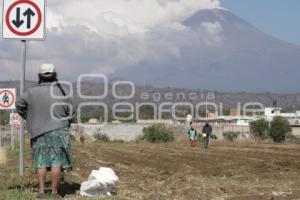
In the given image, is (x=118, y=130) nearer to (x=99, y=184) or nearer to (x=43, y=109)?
(x=99, y=184)

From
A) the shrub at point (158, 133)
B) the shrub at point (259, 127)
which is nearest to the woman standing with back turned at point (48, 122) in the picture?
the shrub at point (259, 127)

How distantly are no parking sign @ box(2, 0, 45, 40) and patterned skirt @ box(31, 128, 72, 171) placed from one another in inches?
107

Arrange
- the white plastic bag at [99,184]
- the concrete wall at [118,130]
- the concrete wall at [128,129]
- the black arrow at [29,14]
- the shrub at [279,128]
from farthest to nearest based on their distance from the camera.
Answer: the concrete wall at [118,130] → the concrete wall at [128,129] → the shrub at [279,128] → the black arrow at [29,14] → the white plastic bag at [99,184]

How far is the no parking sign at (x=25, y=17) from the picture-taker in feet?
40.1

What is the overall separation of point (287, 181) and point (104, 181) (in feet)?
13.0

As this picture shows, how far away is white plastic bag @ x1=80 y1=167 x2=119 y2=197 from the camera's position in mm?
10375

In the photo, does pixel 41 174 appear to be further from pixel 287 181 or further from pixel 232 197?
pixel 287 181

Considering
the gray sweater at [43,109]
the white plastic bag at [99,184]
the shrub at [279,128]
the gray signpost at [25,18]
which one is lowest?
the white plastic bag at [99,184]

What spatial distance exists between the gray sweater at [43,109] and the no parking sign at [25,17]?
229 centimetres

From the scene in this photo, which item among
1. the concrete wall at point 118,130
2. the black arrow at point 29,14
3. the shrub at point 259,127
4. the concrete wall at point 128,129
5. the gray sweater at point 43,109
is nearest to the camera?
the gray sweater at point 43,109

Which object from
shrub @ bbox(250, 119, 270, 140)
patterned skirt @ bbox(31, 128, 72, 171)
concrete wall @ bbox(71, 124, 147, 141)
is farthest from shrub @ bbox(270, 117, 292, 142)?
patterned skirt @ bbox(31, 128, 72, 171)

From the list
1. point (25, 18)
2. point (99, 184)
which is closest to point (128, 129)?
point (25, 18)

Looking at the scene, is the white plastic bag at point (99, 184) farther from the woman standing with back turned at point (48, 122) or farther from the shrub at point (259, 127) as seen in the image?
the shrub at point (259, 127)

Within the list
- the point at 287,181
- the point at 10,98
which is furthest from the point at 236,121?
the point at 287,181
